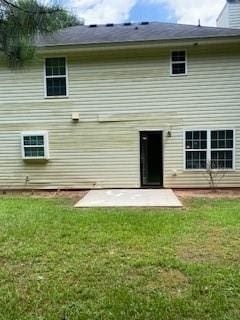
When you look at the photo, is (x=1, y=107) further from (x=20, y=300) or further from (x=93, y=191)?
(x=20, y=300)

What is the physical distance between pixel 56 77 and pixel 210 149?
5.20 meters

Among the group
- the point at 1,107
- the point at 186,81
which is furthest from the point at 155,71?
the point at 1,107

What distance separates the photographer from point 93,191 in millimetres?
12555

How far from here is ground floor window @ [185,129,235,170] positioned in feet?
40.9

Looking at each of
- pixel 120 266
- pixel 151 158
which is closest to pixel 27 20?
pixel 120 266

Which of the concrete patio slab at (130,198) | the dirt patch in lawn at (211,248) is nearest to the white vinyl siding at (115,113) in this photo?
the concrete patio slab at (130,198)

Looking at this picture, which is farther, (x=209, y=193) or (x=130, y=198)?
(x=209, y=193)

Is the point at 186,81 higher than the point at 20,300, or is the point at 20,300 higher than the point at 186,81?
the point at 186,81

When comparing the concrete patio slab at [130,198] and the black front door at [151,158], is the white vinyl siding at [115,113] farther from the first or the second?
the concrete patio slab at [130,198]

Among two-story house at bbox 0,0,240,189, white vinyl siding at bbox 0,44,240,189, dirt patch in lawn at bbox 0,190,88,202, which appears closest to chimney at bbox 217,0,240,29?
two-story house at bbox 0,0,240,189

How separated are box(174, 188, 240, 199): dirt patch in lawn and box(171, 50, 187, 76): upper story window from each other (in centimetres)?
352

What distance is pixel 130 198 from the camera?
1091 centimetres

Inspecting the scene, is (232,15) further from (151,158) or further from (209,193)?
(209,193)

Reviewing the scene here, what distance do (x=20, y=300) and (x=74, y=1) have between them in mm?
2853
